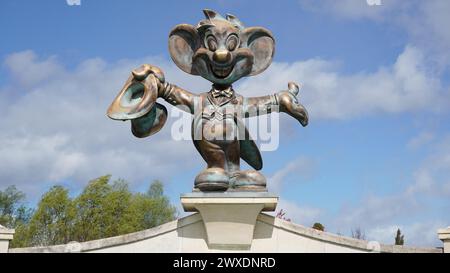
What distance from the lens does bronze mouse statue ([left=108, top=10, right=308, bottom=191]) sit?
26.1ft

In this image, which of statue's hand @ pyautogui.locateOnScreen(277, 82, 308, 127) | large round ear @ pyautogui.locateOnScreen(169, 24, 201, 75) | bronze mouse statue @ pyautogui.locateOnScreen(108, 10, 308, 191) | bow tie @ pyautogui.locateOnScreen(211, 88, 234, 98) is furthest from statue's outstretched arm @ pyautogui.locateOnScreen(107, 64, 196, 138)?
statue's hand @ pyautogui.locateOnScreen(277, 82, 308, 127)

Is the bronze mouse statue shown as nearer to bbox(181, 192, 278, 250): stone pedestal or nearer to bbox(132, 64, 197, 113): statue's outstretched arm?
bbox(132, 64, 197, 113): statue's outstretched arm

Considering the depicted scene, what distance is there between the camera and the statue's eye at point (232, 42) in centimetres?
826

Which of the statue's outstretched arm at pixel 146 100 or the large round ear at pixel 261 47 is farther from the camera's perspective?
the large round ear at pixel 261 47

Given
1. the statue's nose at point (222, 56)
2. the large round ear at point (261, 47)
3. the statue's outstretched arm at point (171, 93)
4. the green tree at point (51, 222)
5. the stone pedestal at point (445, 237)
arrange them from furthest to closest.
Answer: the green tree at point (51, 222)
the large round ear at point (261, 47)
the statue's outstretched arm at point (171, 93)
the statue's nose at point (222, 56)
the stone pedestal at point (445, 237)

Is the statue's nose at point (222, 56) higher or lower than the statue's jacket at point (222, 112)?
higher

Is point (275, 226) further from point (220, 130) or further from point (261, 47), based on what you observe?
point (261, 47)

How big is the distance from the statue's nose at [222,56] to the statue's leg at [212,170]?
4.04ft

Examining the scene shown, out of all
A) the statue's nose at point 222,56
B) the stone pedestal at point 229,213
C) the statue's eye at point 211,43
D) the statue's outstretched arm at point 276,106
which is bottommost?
the stone pedestal at point 229,213

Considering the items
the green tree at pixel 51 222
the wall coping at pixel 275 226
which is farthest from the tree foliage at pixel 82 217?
the wall coping at pixel 275 226

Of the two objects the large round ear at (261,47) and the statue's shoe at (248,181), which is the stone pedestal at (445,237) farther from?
the large round ear at (261,47)
